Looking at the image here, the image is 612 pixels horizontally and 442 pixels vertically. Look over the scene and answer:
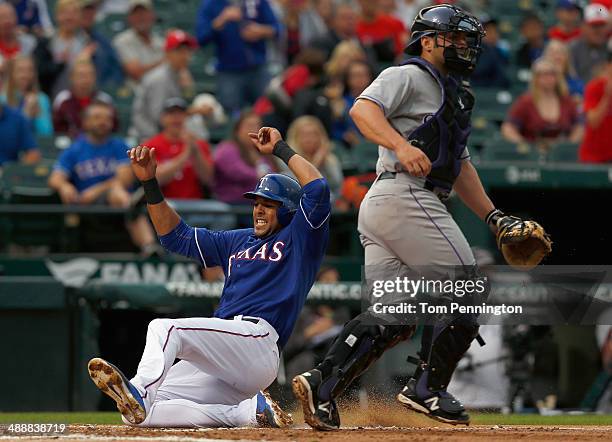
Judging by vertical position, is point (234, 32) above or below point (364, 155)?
above

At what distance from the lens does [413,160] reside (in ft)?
16.8

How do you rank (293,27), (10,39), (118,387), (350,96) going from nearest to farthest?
(118,387) < (350,96) < (10,39) < (293,27)

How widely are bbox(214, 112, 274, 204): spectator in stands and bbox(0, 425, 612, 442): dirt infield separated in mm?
4137

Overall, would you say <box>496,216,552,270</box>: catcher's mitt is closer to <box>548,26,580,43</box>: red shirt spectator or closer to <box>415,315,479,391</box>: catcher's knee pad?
<box>415,315,479,391</box>: catcher's knee pad

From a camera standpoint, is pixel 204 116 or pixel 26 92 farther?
pixel 204 116

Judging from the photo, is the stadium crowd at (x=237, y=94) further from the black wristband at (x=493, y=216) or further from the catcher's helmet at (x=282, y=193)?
the black wristband at (x=493, y=216)

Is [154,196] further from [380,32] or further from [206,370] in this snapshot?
[380,32]

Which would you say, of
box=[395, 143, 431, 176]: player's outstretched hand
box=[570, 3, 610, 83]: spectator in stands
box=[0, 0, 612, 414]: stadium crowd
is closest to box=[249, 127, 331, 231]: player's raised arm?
box=[395, 143, 431, 176]: player's outstretched hand

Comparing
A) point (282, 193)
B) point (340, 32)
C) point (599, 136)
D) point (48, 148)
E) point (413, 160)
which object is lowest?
point (48, 148)

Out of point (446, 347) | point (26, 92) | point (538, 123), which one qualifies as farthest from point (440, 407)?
point (26, 92)

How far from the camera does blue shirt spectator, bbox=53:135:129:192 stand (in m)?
9.47

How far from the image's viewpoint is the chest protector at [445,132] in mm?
5449

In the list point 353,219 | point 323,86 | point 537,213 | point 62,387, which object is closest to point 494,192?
point 537,213

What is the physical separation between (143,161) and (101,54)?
652cm
